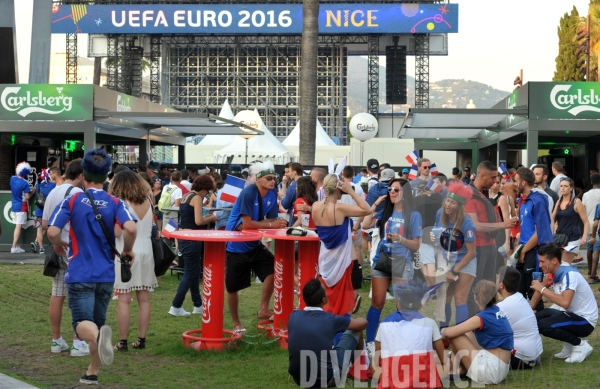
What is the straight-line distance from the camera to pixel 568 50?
180 ft

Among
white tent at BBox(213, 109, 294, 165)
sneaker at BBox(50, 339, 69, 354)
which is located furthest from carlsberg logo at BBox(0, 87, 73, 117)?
white tent at BBox(213, 109, 294, 165)

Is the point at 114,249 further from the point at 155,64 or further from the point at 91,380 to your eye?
the point at 155,64

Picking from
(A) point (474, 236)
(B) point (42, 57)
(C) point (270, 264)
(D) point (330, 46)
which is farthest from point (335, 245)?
(D) point (330, 46)

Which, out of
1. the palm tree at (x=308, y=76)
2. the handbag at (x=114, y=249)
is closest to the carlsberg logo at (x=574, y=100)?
the palm tree at (x=308, y=76)

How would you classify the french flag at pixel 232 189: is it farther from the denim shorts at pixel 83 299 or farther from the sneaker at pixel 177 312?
the denim shorts at pixel 83 299

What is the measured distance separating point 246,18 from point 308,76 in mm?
37590

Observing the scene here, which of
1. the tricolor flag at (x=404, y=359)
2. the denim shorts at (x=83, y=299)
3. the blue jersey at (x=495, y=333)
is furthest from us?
the denim shorts at (x=83, y=299)

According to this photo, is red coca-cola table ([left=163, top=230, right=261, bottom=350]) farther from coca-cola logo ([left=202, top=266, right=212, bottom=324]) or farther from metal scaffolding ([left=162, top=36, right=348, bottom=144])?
metal scaffolding ([left=162, top=36, right=348, bottom=144])

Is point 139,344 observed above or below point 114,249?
below

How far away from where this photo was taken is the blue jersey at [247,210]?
8234mm

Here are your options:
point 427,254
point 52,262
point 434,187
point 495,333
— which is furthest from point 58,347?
point 434,187

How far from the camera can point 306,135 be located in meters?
21.4

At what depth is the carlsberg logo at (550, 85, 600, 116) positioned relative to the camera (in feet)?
52.4

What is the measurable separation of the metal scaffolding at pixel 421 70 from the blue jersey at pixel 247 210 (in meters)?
47.4
